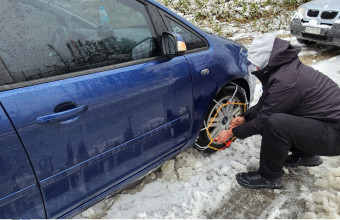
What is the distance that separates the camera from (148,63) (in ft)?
6.29

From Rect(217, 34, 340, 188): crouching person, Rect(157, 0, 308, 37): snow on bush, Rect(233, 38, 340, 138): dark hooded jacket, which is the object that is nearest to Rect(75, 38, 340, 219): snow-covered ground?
Rect(217, 34, 340, 188): crouching person

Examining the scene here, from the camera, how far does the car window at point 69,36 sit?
1.43 meters

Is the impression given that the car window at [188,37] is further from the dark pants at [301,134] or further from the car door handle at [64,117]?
the car door handle at [64,117]

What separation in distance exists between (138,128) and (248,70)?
1468 millimetres

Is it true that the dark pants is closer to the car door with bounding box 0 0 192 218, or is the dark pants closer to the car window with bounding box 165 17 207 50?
the car door with bounding box 0 0 192 218

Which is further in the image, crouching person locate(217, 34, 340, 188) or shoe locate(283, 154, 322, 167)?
shoe locate(283, 154, 322, 167)

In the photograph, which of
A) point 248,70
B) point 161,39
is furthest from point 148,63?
point 248,70

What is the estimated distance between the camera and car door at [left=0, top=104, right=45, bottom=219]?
4.24 ft

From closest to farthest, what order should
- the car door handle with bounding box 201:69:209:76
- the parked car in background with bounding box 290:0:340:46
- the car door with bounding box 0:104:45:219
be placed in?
1. the car door with bounding box 0:104:45:219
2. the car door handle with bounding box 201:69:209:76
3. the parked car in background with bounding box 290:0:340:46

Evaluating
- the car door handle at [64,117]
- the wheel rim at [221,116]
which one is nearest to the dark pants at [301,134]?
the wheel rim at [221,116]

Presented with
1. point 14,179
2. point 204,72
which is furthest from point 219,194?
point 14,179

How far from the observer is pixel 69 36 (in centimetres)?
169

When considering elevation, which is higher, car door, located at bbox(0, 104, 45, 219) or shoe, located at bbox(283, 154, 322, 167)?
car door, located at bbox(0, 104, 45, 219)

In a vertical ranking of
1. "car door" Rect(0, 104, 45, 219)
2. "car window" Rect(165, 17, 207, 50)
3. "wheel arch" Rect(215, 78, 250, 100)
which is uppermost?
"car window" Rect(165, 17, 207, 50)
